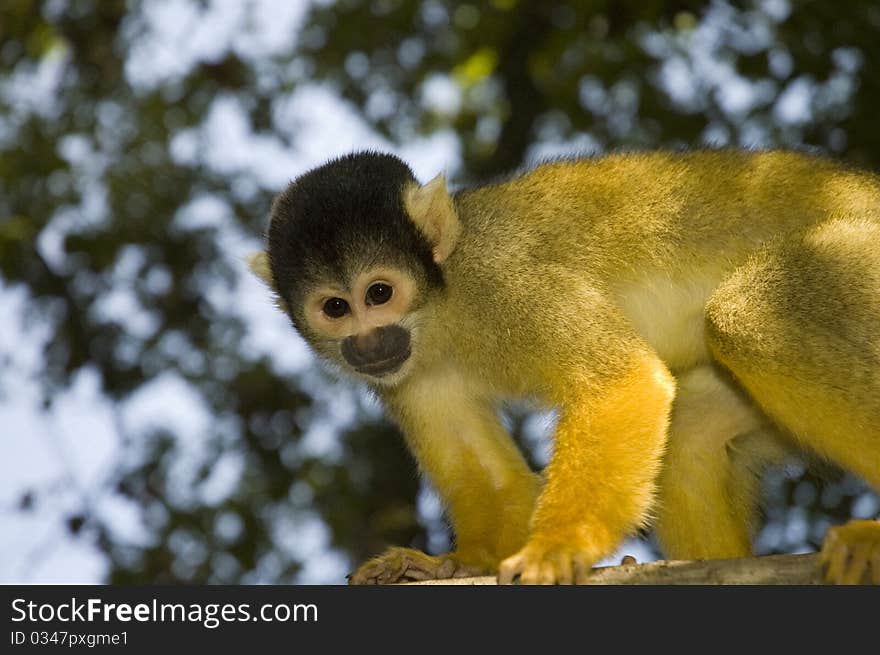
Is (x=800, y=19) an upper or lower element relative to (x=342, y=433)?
upper

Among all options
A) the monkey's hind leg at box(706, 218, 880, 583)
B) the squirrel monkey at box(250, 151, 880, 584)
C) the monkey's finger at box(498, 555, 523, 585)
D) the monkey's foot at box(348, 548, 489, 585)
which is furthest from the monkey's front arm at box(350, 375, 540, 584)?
the monkey's hind leg at box(706, 218, 880, 583)

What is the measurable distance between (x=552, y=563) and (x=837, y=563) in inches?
35.0

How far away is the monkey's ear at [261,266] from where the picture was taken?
5.11m

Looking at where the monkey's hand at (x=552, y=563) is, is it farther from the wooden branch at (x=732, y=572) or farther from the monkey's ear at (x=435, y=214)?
the monkey's ear at (x=435, y=214)

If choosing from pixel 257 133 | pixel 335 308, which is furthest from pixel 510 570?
pixel 257 133

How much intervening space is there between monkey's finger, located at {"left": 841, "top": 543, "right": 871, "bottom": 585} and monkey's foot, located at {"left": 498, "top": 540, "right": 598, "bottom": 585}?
815 millimetres

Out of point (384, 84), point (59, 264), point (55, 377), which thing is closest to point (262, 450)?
point (55, 377)

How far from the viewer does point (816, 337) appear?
13.6 ft

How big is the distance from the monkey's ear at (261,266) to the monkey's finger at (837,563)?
2.67m

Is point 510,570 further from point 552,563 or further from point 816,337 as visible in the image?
point 816,337

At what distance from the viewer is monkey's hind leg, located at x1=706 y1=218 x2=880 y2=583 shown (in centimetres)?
400

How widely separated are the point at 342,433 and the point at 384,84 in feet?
9.54

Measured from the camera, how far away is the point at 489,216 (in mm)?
4910
